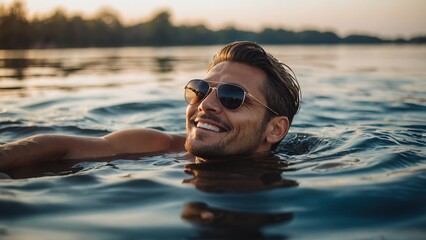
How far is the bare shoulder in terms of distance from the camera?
4391 mm

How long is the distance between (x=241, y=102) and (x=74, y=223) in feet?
6.18

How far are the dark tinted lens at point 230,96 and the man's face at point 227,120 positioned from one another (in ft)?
0.17

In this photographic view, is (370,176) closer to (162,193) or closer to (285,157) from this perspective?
(285,157)

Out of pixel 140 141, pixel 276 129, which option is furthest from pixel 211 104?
pixel 140 141

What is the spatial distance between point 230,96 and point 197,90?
1.05ft

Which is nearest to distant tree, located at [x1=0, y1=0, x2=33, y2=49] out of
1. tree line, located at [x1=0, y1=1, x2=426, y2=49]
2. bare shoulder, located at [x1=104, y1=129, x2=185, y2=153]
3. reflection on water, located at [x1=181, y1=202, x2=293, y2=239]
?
tree line, located at [x1=0, y1=1, x2=426, y2=49]

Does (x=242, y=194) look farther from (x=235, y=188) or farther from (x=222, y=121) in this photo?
(x=222, y=121)

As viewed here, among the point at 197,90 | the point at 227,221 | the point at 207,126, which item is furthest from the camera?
the point at 197,90

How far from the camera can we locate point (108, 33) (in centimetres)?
9156

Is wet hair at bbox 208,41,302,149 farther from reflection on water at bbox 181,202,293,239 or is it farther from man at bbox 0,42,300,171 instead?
reflection on water at bbox 181,202,293,239

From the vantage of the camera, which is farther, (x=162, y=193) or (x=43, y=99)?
(x=43, y=99)

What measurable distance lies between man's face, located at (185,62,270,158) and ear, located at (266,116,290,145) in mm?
103

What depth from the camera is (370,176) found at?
3451 millimetres

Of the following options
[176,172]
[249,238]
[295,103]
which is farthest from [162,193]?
[295,103]
